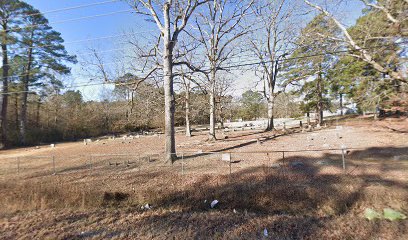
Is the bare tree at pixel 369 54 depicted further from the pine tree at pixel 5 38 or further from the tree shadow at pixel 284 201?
the pine tree at pixel 5 38

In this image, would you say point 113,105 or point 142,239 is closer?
point 142,239

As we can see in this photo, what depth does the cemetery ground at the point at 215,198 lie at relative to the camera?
3.96 metres

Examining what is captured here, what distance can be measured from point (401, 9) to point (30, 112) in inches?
1690

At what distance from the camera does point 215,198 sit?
6371mm

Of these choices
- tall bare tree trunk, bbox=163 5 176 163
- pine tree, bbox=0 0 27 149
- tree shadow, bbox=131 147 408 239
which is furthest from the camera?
pine tree, bbox=0 0 27 149

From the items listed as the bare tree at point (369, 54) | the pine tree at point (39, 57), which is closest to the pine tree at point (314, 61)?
the bare tree at point (369, 54)

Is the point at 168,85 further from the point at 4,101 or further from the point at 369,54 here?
the point at 4,101

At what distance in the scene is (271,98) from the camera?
25.6 m

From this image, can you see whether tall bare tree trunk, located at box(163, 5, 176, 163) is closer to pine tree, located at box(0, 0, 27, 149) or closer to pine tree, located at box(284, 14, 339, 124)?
pine tree, located at box(284, 14, 339, 124)

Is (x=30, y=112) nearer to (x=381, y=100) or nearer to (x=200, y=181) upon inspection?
(x=200, y=181)

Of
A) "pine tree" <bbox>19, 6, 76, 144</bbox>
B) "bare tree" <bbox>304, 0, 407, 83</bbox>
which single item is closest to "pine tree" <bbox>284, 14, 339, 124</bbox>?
"bare tree" <bbox>304, 0, 407, 83</bbox>

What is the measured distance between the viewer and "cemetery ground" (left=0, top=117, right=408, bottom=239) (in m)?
3.96

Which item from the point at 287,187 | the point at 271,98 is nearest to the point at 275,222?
the point at 287,187

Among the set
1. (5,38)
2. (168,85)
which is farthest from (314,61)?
(5,38)
